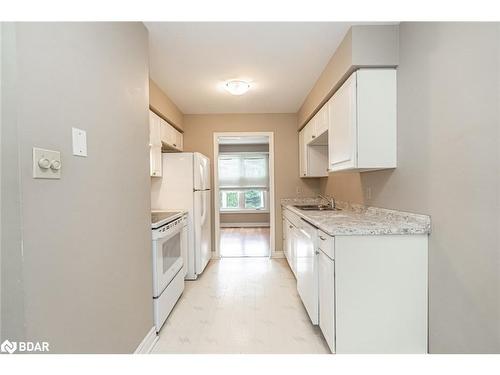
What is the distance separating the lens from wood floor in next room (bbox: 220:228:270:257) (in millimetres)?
4609

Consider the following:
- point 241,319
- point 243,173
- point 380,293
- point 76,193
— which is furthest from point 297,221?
point 243,173

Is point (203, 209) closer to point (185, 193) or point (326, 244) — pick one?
point (185, 193)

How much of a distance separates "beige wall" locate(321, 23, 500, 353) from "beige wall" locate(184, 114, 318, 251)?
2.38 m

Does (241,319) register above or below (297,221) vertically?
below

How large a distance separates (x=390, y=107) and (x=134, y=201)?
198cm

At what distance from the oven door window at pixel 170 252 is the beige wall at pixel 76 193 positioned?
411 mm

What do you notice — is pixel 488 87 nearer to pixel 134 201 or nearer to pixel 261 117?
pixel 134 201

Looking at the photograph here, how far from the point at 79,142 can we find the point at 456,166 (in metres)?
1.90

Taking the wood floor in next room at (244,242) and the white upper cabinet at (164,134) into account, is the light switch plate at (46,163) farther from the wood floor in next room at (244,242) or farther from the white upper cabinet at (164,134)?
the wood floor in next room at (244,242)

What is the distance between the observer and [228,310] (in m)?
2.45

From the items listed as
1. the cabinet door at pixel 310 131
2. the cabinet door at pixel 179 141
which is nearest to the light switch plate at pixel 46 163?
the cabinet door at pixel 310 131

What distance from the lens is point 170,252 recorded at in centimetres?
244

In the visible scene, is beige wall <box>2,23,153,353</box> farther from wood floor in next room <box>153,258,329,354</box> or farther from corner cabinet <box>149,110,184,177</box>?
corner cabinet <box>149,110,184,177</box>

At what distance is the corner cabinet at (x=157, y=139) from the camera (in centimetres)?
288
